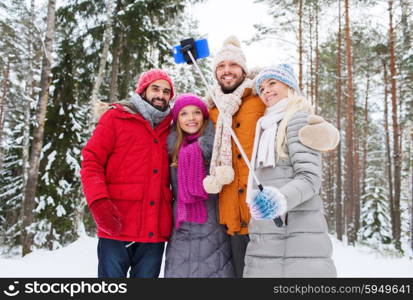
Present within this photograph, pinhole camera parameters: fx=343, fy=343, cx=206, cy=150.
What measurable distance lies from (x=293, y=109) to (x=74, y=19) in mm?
9846

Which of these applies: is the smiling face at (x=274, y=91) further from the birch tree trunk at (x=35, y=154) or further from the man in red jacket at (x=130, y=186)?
the birch tree trunk at (x=35, y=154)

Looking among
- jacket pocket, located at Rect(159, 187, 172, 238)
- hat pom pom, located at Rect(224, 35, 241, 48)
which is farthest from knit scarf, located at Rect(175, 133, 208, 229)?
hat pom pom, located at Rect(224, 35, 241, 48)

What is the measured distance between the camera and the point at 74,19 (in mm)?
10492

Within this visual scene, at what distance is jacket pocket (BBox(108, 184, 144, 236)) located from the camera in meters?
3.04

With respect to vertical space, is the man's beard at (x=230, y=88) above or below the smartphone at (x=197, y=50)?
below

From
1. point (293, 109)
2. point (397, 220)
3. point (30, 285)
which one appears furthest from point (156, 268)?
point (397, 220)

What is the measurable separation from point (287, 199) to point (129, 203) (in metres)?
1.48

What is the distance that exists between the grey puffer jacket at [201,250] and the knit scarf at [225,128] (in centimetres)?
17

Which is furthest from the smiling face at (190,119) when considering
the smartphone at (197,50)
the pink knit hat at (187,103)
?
the smartphone at (197,50)

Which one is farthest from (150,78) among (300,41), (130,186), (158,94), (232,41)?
(300,41)

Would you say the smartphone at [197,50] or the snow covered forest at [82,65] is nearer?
the smartphone at [197,50]

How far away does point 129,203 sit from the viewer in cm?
308

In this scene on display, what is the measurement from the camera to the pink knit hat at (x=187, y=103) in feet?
10.9

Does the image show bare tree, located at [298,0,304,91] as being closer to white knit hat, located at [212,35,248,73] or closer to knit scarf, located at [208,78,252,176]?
white knit hat, located at [212,35,248,73]
